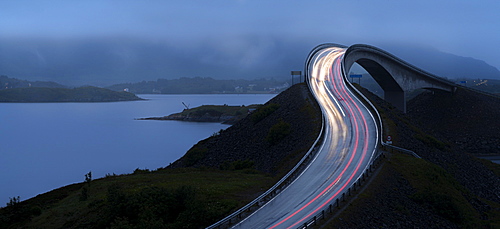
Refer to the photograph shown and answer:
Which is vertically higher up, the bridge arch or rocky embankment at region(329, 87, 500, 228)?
the bridge arch

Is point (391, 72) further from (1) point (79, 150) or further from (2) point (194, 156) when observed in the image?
(1) point (79, 150)

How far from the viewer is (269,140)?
4753 cm

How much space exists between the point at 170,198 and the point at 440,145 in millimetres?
35659

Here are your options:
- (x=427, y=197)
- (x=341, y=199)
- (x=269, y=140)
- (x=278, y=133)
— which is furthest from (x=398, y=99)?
(x=341, y=199)

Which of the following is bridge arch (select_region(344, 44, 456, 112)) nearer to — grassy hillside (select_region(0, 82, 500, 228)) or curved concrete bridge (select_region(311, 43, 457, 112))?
curved concrete bridge (select_region(311, 43, 457, 112))

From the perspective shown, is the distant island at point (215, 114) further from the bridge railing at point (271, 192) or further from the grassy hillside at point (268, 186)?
the bridge railing at point (271, 192)

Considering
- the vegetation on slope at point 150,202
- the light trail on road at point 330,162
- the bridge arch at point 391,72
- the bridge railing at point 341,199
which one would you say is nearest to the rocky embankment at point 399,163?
the bridge railing at point 341,199

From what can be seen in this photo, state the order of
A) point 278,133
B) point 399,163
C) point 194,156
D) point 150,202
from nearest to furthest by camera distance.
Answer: point 150,202 < point 399,163 < point 278,133 < point 194,156

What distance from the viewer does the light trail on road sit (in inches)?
917

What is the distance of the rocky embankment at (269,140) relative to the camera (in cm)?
4209

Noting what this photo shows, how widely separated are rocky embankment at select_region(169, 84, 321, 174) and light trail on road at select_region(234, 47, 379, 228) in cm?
209

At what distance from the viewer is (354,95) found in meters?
60.6

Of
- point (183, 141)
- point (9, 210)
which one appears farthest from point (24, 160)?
point (9, 210)

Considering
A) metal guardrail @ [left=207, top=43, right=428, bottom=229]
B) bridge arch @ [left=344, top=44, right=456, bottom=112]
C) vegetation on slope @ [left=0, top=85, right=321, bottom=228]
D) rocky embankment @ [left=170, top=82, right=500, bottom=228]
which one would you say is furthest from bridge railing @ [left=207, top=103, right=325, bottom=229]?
bridge arch @ [left=344, top=44, right=456, bottom=112]
